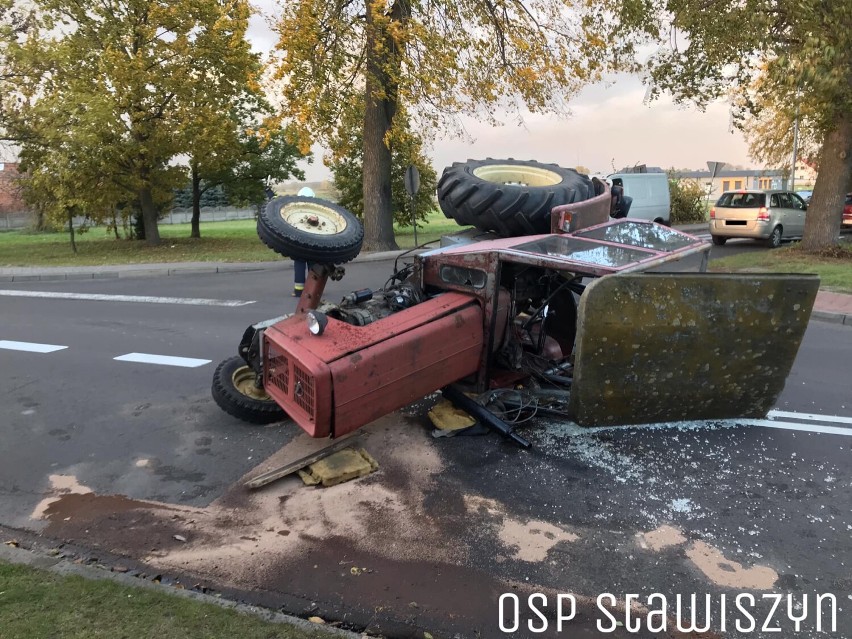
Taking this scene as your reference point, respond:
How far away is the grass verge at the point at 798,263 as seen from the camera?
12219mm

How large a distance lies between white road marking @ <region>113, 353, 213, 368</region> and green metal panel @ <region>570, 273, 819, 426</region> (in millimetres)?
4287

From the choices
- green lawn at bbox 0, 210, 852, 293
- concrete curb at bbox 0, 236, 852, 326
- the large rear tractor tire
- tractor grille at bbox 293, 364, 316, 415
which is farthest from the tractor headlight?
concrete curb at bbox 0, 236, 852, 326

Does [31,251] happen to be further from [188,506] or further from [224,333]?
[188,506]

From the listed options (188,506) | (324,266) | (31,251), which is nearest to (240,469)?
(188,506)

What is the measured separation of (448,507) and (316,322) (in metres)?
1.35

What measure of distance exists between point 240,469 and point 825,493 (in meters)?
3.62

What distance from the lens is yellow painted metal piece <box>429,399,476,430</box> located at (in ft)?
14.8

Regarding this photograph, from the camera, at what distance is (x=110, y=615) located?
2.55m

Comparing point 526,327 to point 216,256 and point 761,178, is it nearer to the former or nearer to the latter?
point 216,256

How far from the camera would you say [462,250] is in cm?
455

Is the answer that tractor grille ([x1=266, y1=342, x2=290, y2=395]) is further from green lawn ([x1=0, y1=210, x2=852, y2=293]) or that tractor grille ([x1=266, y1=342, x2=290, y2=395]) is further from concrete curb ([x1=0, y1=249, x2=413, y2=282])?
concrete curb ([x1=0, y1=249, x2=413, y2=282])

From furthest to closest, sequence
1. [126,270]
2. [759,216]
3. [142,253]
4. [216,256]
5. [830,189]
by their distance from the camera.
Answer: [142,253] → [759,216] → [216,256] → [126,270] → [830,189]

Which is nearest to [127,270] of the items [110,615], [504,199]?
[504,199]

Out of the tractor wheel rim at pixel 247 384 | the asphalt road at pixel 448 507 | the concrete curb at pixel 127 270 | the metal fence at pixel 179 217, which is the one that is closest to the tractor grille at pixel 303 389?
the asphalt road at pixel 448 507
